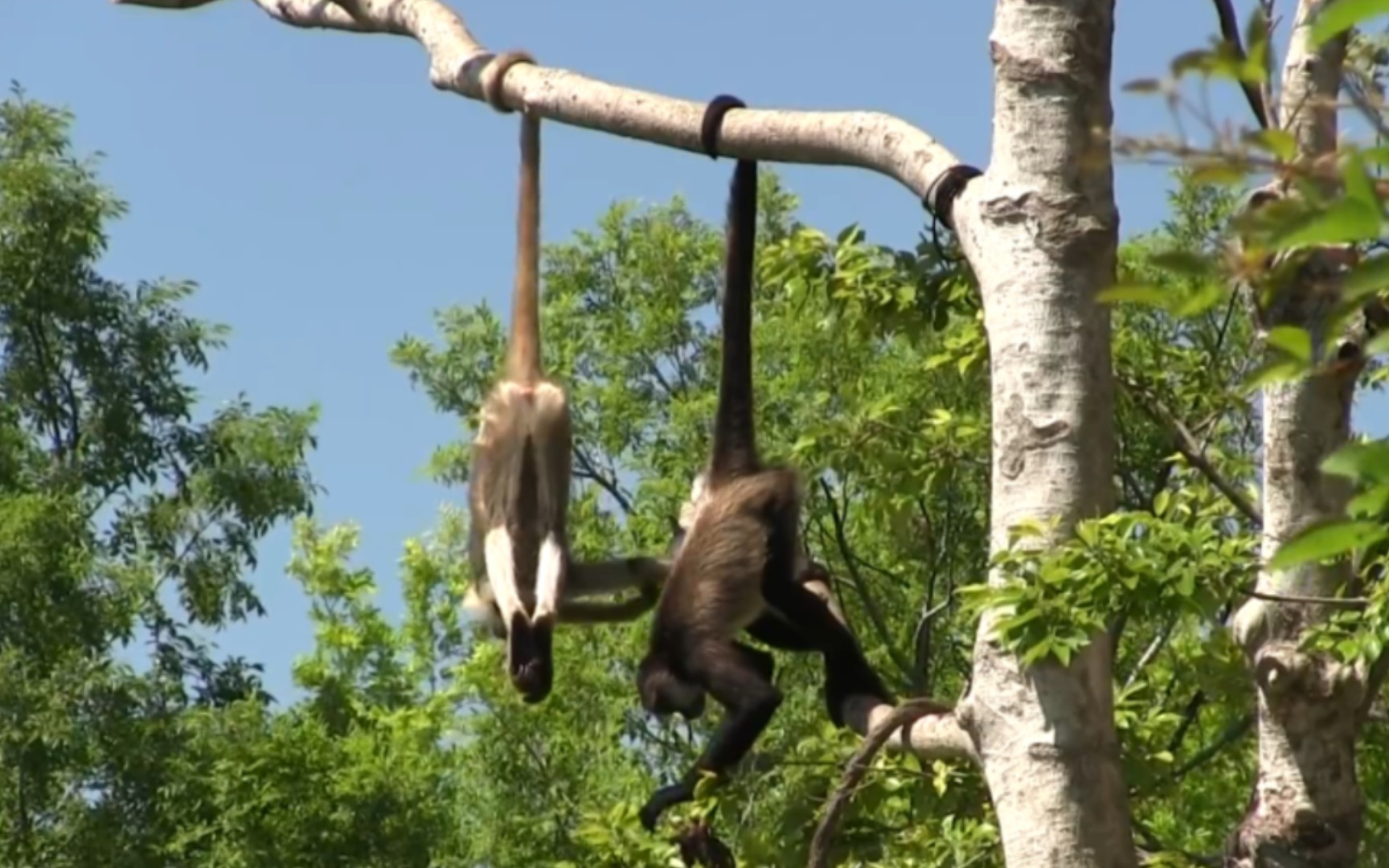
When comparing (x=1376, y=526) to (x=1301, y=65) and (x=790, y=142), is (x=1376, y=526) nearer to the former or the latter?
(x=790, y=142)

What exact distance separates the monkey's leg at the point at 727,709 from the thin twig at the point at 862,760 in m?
2.03

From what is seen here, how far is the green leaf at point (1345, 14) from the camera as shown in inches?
66.5

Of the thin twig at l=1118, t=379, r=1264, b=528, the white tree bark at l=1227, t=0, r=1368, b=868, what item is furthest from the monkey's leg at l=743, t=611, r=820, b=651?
the white tree bark at l=1227, t=0, r=1368, b=868

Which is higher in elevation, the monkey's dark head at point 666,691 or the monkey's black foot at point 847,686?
the monkey's black foot at point 847,686

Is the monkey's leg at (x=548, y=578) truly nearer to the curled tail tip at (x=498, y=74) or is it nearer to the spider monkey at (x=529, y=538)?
the spider monkey at (x=529, y=538)

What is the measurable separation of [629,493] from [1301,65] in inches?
866

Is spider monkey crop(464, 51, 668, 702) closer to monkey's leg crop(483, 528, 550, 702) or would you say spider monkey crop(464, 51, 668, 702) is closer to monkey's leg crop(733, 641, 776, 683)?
monkey's leg crop(483, 528, 550, 702)

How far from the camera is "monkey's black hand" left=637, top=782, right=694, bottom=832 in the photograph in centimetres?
780

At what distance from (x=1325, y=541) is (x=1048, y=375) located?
2.94m

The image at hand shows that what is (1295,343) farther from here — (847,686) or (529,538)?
(529,538)

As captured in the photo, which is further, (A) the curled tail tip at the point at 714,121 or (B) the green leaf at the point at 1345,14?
(A) the curled tail tip at the point at 714,121

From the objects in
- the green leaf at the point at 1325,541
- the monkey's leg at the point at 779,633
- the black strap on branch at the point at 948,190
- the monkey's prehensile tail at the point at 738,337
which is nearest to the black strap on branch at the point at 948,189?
the black strap on branch at the point at 948,190

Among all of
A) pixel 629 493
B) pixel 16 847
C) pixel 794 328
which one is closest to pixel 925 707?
pixel 16 847

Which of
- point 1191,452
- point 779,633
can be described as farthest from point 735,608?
point 1191,452
